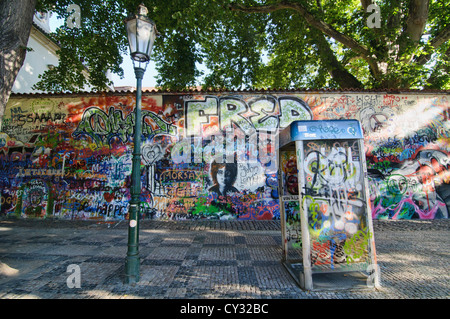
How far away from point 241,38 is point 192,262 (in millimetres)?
10335

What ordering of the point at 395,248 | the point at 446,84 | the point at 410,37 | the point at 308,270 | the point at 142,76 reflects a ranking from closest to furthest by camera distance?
the point at 308,270, the point at 142,76, the point at 395,248, the point at 410,37, the point at 446,84

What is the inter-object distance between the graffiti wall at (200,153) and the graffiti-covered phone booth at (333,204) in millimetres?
4381

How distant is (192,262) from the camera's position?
4.46 m

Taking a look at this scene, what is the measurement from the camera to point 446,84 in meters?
9.86

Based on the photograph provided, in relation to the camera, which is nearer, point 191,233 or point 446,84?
point 191,233

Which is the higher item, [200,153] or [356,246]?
[200,153]

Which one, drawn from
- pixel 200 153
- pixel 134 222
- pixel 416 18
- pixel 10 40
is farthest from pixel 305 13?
pixel 134 222

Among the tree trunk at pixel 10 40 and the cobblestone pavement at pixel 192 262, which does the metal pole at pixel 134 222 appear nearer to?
the cobblestone pavement at pixel 192 262

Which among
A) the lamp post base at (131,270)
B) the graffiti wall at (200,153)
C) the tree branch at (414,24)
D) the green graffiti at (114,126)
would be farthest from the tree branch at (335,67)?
the lamp post base at (131,270)

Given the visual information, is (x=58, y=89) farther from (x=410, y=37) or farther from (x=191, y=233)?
(x=410, y=37)

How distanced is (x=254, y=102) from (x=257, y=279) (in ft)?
20.2

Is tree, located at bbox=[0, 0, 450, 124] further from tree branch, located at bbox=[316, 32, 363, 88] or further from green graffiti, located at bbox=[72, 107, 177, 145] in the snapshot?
green graffiti, located at bbox=[72, 107, 177, 145]

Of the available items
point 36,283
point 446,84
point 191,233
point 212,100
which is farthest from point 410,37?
point 36,283

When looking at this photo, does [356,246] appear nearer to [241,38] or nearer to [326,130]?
[326,130]
